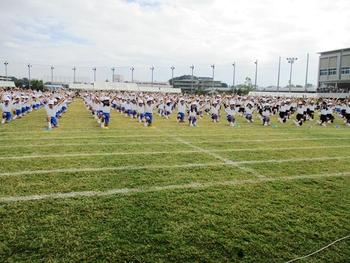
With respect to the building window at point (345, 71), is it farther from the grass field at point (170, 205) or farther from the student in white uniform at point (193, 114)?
the grass field at point (170, 205)

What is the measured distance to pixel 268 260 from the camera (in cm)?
362

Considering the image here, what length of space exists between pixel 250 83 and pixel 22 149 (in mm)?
90871

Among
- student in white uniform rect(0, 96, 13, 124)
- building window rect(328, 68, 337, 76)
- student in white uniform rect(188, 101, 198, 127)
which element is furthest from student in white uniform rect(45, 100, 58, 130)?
building window rect(328, 68, 337, 76)

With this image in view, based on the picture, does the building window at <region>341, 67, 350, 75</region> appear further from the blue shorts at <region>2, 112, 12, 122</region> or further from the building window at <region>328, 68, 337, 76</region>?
the blue shorts at <region>2, 112, 12, 122</region>

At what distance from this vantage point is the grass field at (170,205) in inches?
149

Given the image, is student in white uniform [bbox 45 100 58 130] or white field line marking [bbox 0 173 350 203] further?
student in white uniform [bbox 45 100 58 130]

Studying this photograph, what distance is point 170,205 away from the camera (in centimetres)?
512

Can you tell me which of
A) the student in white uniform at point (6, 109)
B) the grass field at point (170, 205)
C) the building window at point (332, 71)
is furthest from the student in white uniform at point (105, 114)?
the building window at point (332, 71)

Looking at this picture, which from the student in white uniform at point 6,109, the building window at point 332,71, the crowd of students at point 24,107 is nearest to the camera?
the crowd of students at point 24,107

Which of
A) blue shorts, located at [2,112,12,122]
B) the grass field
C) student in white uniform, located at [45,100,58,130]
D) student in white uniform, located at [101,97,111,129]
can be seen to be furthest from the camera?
blue shorts, located at [2,112,12,122]

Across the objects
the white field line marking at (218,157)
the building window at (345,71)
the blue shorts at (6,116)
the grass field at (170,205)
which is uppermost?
the building window at (345,71)

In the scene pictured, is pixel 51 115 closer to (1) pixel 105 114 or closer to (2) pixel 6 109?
(1) pixel 105 114

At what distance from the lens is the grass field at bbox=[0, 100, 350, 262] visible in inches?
149

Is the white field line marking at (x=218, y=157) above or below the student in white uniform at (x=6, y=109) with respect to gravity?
below
